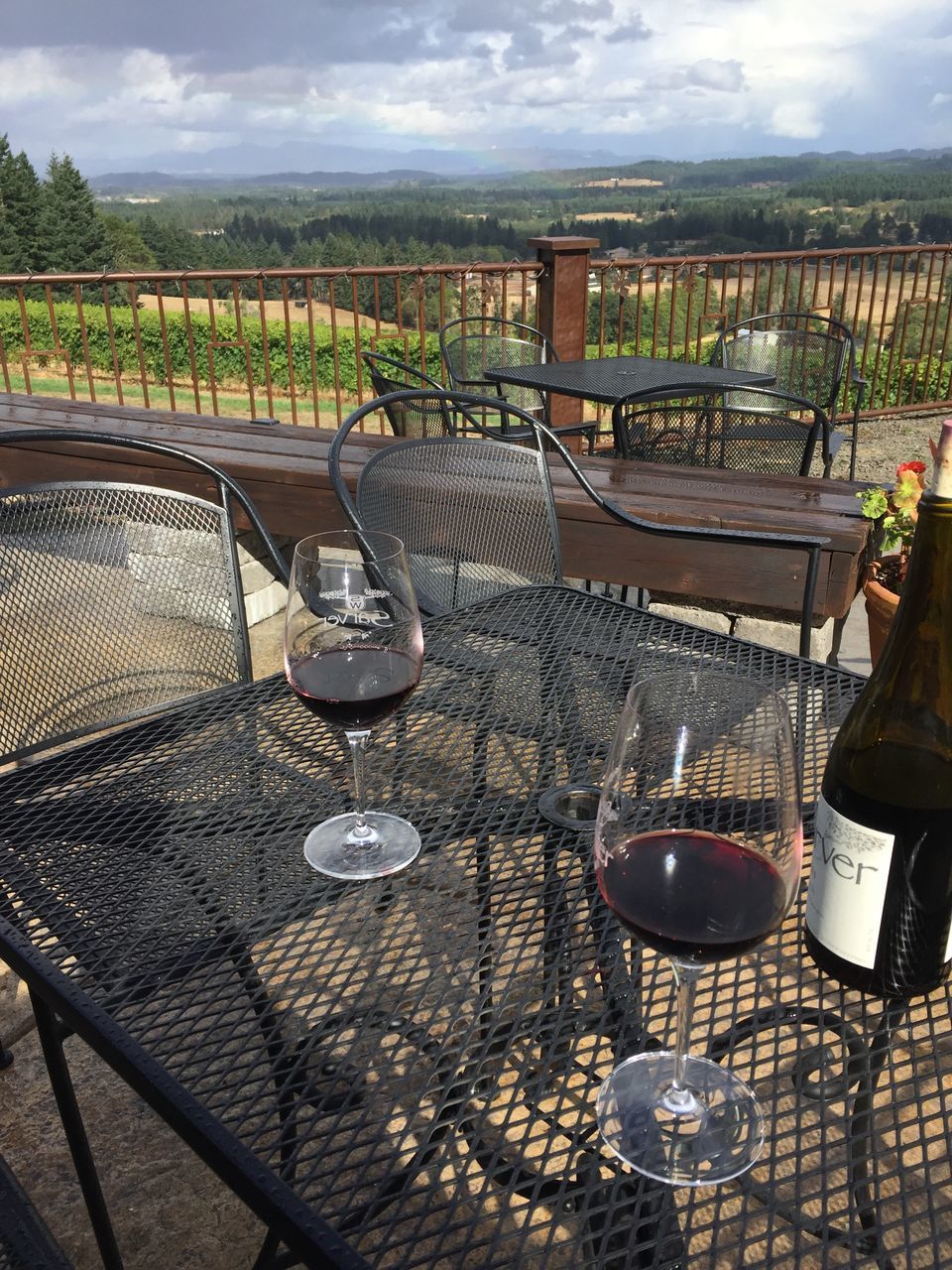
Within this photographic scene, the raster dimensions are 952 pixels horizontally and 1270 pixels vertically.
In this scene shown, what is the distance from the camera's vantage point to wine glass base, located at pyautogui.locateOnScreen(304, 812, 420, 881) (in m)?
0.88

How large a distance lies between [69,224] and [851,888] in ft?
96.4

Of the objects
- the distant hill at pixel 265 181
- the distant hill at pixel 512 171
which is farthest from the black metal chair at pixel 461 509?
the distant hill at pixel 265 181

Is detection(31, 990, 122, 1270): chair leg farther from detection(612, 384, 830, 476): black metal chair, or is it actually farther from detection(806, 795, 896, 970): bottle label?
detection(612, 384, 830, 476): black metal chair

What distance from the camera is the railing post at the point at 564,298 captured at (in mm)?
5750

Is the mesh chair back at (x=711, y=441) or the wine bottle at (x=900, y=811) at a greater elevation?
the wine bottle at (x=900, y=811)

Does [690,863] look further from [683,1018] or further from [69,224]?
[69,224]

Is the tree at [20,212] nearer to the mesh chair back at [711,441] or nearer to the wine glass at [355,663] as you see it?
the mesh chair back at [711,441]

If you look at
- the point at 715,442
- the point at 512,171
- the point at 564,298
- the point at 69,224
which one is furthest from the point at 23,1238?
the point at 512,171

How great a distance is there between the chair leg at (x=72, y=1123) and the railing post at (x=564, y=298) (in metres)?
5.28

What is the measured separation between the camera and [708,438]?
11.3ft

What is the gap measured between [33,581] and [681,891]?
4.53ft

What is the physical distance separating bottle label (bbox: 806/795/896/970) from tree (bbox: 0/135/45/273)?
97.4 feet

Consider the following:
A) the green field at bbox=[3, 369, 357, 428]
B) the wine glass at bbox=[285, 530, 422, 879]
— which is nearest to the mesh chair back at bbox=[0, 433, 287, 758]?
the wine glass at bbox=[285, 530, 422, 879]

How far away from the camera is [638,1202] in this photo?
577mm
